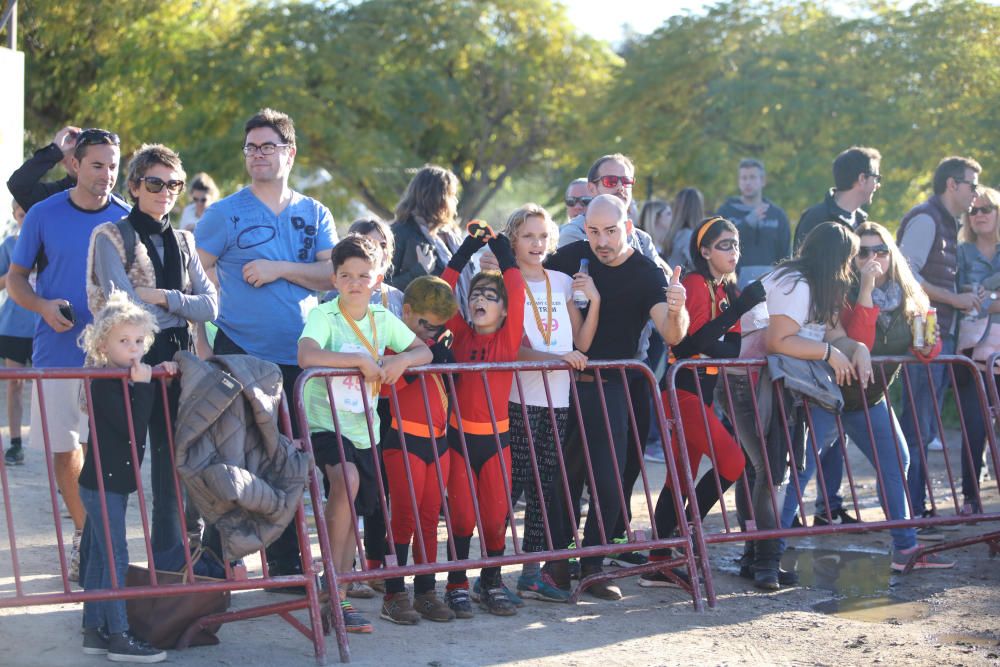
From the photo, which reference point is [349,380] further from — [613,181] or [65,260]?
[613,181]

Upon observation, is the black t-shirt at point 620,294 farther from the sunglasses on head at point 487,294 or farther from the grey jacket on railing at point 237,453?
the grey jacket on railing at point 237,453

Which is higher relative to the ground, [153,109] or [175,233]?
[153,109]

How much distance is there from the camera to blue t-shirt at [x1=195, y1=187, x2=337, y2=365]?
20.3 ft

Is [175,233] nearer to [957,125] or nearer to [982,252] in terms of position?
[982,252]

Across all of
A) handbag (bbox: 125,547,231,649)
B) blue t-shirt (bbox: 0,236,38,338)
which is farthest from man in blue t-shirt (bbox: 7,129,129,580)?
Answer: blue t-shirt (bbox: 0,236,38,338)

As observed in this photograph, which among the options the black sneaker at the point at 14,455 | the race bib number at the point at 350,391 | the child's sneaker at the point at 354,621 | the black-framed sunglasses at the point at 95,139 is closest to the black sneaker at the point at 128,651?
the child's sneaker at the point at 354,621

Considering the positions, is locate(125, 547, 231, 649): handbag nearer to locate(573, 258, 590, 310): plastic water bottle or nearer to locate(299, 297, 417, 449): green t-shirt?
locate(299, 297, 417, 449): green t-shirt

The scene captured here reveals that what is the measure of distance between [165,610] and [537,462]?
208cm

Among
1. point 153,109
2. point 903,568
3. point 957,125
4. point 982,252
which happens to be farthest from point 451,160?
point 903,568

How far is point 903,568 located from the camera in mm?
7145

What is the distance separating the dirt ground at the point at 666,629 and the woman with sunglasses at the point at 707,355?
1.57 ft

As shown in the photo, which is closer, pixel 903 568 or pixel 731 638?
pixel 731 638

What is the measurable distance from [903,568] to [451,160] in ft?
80.2

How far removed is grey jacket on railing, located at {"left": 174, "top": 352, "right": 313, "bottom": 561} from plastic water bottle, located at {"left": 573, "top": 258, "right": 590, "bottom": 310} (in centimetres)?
177
